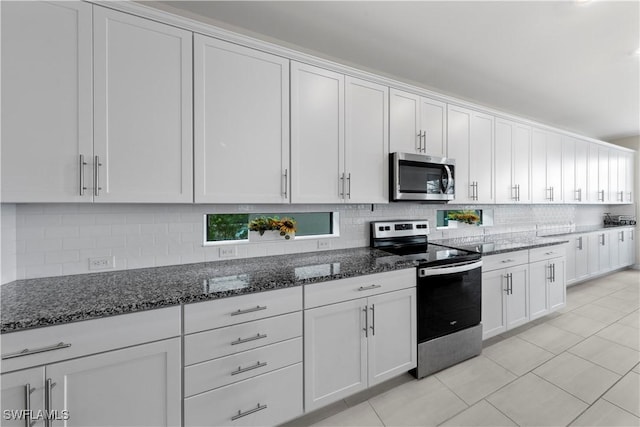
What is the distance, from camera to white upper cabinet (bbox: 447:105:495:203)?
115 inches

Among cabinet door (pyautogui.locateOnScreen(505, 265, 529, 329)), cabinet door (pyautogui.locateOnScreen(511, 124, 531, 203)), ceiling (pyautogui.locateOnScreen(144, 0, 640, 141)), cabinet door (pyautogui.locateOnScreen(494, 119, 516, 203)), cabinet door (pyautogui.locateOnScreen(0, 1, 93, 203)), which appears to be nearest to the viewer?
cabinet door (pyautogui.locateOnScreen(0, 1, 93, 203))

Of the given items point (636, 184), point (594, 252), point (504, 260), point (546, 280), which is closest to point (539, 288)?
point (546, 280)

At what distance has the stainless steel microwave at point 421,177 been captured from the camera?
247 cm

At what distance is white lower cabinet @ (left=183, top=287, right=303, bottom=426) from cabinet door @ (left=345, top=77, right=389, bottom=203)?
116 cm

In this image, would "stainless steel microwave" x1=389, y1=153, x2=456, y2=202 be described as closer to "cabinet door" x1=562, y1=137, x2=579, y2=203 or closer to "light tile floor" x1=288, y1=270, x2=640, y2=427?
"light tile floor" x1=288, y1=270, x2=640, y2=427

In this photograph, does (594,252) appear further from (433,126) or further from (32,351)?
(32,351)

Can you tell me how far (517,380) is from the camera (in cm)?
211

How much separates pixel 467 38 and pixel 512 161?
75.1 inches

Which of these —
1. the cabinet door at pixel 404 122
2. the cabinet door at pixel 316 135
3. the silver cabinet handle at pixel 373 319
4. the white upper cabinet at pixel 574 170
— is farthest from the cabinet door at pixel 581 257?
the cabinet door at pixel 316 135

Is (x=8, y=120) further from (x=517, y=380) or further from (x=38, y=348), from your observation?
(x=517, y=380)

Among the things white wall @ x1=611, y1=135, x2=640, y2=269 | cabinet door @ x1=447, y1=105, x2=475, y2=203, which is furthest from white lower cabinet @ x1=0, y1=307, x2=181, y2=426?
white wall @ x1=611, y1=135, x2=640, y2=269

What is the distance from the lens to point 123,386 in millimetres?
1214

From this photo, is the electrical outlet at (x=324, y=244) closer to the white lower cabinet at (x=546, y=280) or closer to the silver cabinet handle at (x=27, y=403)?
the silver cabinet handle at (x=27, y=403)

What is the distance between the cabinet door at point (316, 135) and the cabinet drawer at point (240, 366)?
1043 millimetres
